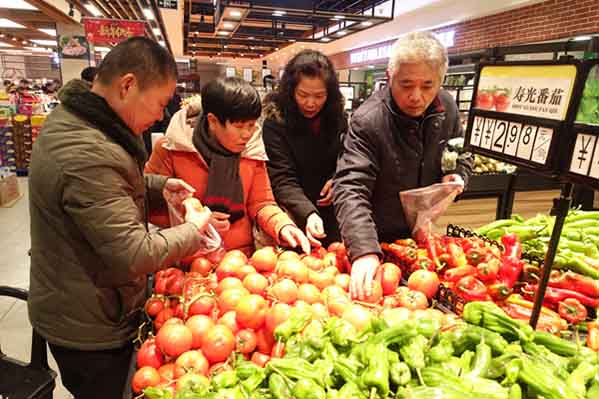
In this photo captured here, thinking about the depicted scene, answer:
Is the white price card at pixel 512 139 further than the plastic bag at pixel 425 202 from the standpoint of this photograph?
No

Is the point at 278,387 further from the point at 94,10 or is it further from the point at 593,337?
the point at 94,10

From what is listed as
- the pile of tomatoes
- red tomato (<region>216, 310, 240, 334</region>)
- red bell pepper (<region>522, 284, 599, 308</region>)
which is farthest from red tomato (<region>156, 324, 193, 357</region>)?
red bell pepper (<region>522, 284, 599, 308</region>)

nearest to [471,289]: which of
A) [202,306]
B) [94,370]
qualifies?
[202,306]

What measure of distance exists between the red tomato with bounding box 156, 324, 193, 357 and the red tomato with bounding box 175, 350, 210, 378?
3cm

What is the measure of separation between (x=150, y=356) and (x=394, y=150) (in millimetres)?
1383

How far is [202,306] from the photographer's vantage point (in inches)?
60.3

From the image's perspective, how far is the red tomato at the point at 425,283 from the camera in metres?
1.70

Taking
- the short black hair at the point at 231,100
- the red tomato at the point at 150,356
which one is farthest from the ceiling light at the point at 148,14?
the red tomato at the point at 150,356

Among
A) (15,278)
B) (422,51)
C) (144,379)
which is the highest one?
(422,51)

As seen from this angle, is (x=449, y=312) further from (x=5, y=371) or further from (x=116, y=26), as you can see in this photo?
(x=116, y=26)

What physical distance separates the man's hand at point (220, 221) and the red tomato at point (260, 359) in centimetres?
81

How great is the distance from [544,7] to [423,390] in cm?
1008

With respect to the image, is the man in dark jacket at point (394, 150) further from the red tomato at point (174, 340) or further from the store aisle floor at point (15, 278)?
the store aisle floor at point (15, 278)

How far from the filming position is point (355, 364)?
1099mm
